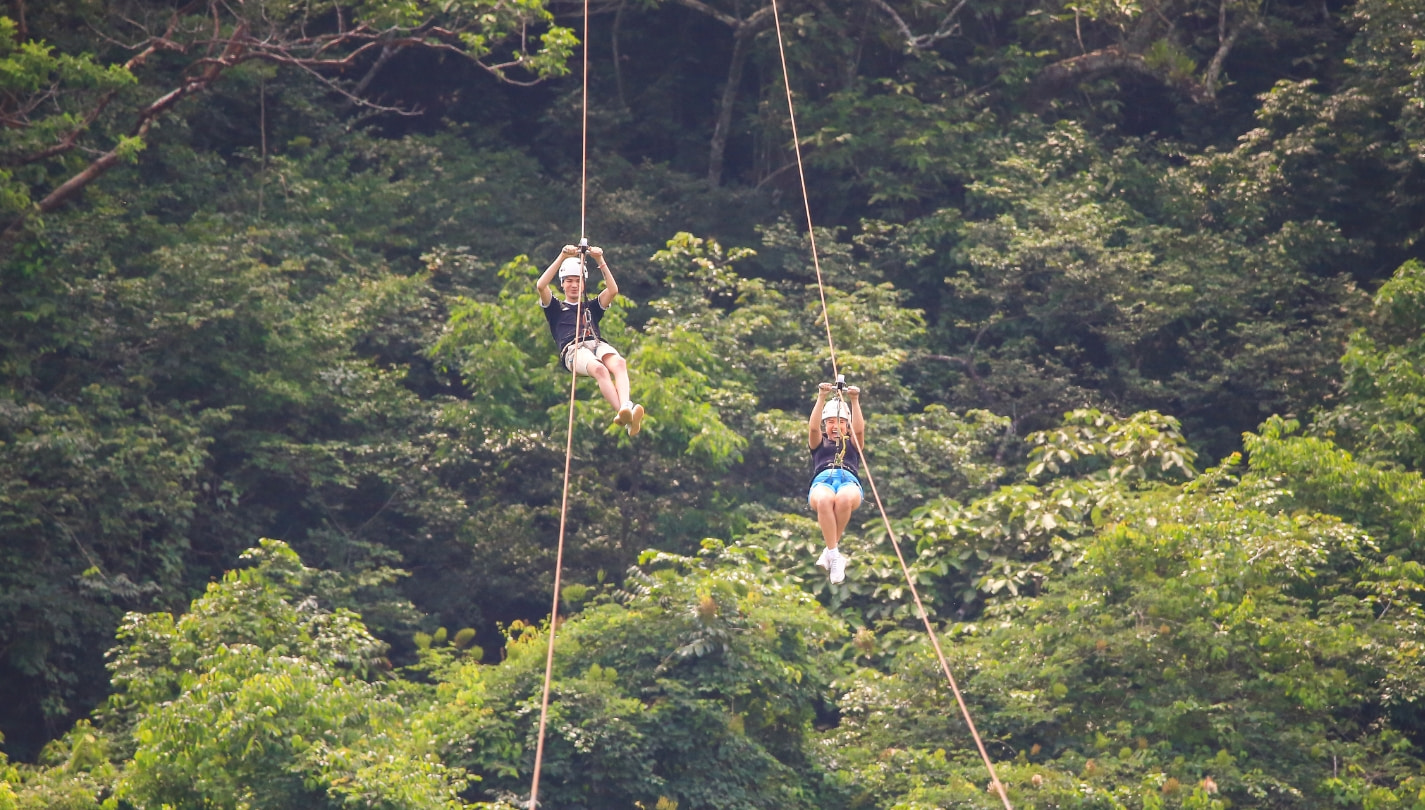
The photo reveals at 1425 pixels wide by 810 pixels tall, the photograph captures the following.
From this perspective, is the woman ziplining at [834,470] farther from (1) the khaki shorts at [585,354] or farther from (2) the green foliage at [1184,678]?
(2) the green foliage at [1184,678]

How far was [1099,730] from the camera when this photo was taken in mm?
12141

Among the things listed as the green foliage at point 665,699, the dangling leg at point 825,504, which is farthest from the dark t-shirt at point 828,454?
the green foliage at point 665,699

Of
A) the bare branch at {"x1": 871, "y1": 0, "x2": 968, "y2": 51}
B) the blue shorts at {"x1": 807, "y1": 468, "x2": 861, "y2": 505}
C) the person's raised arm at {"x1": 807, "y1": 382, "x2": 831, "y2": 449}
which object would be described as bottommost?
the blue shorts at {"x1": 807, "y1": 468, "x2": 861, "y2": 505}

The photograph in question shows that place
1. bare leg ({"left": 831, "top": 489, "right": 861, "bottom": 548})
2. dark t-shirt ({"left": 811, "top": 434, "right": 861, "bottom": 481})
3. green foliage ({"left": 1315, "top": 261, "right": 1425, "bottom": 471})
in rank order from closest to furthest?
bare leg ({"left": 831, "top": 489, "right": 861, "bottom": 548})
dark t-shirt ({"left": 811, "top": 434, "right": 861, "bottom": 481})
green foliage ({"left": 1315, "top": 261, "right": 1425, "bottom": 471})

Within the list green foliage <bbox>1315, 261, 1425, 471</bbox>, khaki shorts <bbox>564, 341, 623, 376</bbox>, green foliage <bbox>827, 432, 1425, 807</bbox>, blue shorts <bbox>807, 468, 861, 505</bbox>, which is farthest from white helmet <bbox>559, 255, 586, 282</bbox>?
green foliage <bbox>1315, 261, 1425, 471</bbox>

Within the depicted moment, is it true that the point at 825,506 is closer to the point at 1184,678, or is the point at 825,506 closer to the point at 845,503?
the point at 845,503

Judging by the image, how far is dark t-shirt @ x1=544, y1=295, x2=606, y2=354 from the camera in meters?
9.86

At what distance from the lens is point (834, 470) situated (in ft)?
30.0

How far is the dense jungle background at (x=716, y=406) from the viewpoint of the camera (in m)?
11.8

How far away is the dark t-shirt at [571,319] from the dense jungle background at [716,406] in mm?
3039

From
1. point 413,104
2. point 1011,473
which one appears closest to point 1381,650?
point 1011,473

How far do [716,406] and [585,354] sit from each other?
17.1 feet

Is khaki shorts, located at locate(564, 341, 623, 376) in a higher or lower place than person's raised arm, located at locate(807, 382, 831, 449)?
higher

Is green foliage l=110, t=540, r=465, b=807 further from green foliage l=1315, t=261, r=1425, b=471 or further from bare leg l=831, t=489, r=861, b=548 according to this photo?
green foliage l=1315, t=261, r=1425, b=471
